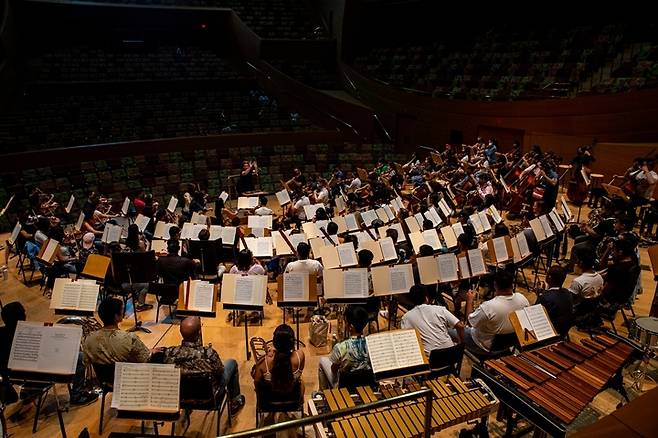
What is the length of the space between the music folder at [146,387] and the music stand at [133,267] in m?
3.05

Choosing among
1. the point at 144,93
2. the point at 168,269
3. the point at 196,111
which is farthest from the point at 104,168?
the point at 168,269

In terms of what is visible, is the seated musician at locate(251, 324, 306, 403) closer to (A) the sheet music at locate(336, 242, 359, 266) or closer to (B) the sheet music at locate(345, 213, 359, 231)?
(A) the sheet music at locate(336, 242, 359, 266)

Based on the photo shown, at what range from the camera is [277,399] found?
480cm

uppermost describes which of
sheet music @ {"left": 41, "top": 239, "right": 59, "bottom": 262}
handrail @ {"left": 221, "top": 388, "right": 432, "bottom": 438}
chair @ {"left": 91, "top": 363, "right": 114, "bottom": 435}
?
handrail @ {"left": 221, "top": 388, "right": 432, "bottom": 438}

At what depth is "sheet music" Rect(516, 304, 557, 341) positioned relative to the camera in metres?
5.18

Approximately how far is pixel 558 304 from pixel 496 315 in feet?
2.76

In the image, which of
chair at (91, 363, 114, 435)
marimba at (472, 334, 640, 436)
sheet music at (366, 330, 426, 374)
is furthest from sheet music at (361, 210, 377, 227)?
chair at (91, 363, 114, 435)

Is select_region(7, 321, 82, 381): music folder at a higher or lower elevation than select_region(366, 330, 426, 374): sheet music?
lower

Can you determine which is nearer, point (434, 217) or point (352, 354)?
point (352, 354)

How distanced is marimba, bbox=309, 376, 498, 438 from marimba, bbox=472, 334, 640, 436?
21 centimetres

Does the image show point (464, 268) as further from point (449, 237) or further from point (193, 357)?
point (193, 357)

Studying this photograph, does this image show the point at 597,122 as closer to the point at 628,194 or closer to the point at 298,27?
the point at 628,194

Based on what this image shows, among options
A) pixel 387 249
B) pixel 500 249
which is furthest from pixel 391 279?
pixel 500 249

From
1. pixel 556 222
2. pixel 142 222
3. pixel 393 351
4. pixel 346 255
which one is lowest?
pixel 142 222
